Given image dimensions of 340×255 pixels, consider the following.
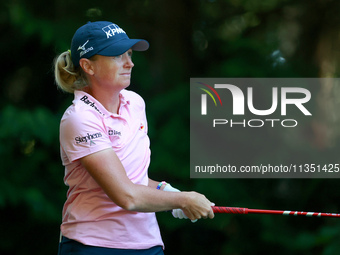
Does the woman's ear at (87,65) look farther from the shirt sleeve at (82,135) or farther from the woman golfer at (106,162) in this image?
the shirt sleeve at (82,135)

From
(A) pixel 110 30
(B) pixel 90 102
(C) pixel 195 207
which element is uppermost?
(A) pixel 110 30

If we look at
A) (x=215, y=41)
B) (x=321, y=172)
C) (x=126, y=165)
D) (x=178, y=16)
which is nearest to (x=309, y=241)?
(x=321, y=172)

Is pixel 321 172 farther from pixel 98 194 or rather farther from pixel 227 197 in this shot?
pixel 98 194

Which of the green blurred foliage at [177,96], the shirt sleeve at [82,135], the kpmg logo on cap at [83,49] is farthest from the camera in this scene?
→ the green blurred foliage at [177,96]

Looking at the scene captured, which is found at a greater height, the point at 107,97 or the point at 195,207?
the point at 107,97

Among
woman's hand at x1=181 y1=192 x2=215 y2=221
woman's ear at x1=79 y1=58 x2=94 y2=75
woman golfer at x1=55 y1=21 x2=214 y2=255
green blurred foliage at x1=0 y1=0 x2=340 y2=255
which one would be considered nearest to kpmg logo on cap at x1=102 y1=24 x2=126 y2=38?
woman golfer at x1=55 y1=21 x2=214 y2=255

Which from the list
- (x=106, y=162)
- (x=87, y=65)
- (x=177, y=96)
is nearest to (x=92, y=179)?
(x=106, y=162)

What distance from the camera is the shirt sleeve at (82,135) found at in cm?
168

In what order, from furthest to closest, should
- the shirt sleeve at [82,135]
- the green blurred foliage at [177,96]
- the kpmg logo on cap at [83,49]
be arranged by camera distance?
the green blurred foliage at [177,96]
the kpmg logo on cap at [83,49]
the shirt sleeve at [82,135]

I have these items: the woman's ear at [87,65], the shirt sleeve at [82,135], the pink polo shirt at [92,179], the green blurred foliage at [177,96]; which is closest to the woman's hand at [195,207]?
the pink polo shirt at [92,179]

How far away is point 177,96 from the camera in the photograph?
158 inches

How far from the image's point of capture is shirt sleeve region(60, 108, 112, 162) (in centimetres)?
168

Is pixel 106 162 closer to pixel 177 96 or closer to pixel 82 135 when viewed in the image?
pixel 82 135

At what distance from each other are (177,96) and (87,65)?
2.20 m
